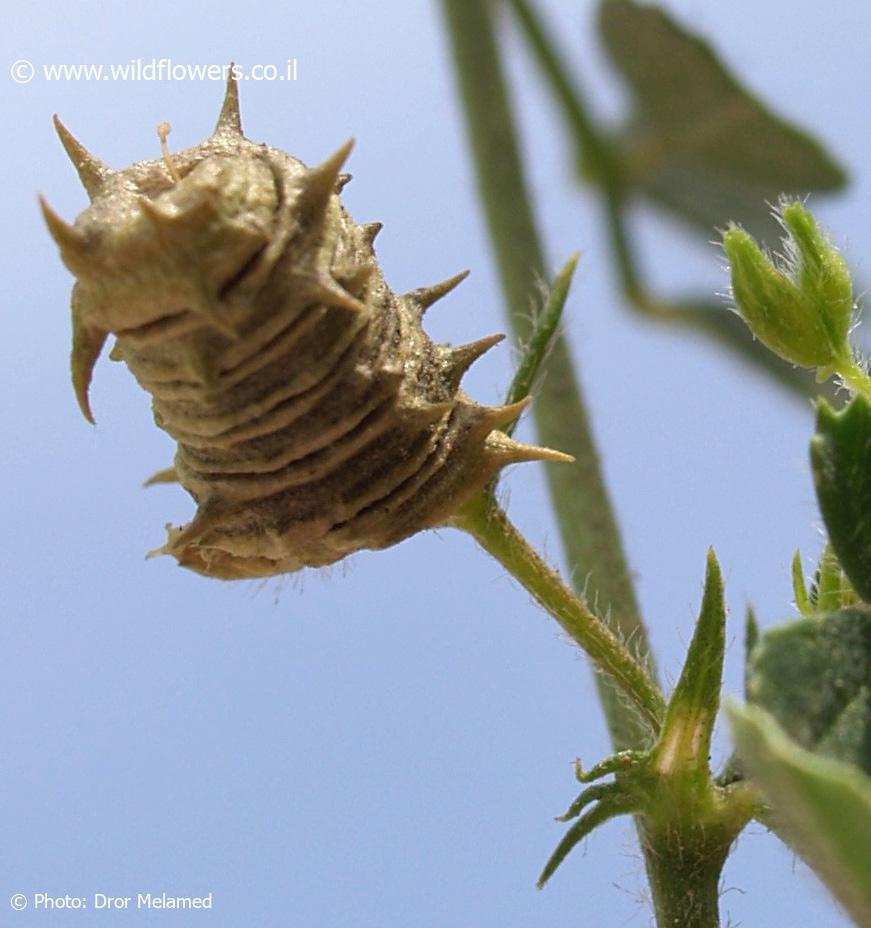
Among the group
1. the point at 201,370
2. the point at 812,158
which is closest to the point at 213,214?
the point at 201,370

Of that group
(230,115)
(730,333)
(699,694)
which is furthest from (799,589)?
(730,333)

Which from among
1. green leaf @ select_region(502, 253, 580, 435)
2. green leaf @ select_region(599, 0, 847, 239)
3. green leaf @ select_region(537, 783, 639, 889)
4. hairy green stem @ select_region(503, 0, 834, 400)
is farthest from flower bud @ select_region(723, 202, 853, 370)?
green leaf @ select_region(599, 0, 847, 239)

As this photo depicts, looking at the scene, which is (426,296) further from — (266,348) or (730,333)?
(730,333)

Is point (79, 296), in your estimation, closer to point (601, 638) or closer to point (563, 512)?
point (601, 638)

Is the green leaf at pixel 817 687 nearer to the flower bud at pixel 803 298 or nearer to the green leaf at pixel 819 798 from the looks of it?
the green leaf at pixel 819 798

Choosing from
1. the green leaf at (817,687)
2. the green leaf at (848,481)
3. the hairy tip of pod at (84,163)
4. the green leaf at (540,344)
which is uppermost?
the hairy tip of pod at (84,163)

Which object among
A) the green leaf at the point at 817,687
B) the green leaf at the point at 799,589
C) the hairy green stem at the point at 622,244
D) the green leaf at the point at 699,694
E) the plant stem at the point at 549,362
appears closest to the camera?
the green leaf at the point at 817,687

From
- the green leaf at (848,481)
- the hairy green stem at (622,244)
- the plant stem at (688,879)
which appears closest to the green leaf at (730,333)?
the hairy green stem at (622,244)
